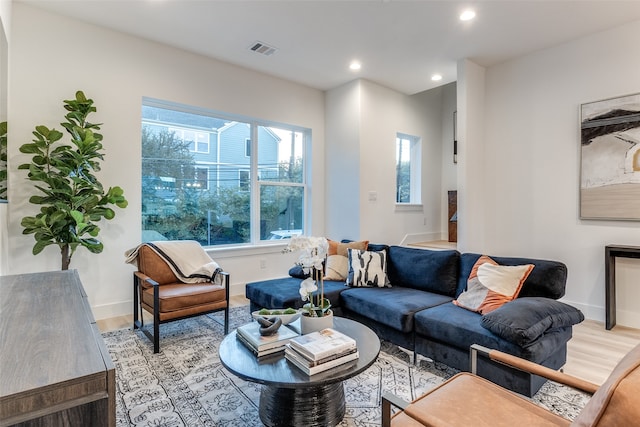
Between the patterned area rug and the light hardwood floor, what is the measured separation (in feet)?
1.34

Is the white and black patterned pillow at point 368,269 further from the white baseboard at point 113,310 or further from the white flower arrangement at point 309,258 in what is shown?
the white baseboard at point 113,310

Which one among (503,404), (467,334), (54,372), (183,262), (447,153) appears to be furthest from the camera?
(447,153)

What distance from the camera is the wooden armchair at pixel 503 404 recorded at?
790 mm

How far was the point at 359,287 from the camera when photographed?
3.15m

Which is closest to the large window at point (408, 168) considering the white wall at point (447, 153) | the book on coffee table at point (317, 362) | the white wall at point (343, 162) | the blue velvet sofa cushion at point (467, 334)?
the white wall at point (447, 153)

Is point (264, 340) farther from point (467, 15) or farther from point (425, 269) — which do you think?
point (467, 15)

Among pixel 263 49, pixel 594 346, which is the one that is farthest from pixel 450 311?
pixel 263 49

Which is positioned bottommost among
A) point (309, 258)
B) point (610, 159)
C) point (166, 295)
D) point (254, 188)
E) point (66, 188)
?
point (166, 295)

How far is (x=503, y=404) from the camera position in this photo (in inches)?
51.1

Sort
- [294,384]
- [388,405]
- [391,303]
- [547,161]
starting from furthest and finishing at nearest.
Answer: [547,161] → [391,303] → [294,384] → [388,405]

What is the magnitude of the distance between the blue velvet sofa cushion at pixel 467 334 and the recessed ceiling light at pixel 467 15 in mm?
2667

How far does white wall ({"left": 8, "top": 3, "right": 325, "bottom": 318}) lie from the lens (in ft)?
9.92

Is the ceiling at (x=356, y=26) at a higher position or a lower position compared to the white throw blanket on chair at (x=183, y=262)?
higher

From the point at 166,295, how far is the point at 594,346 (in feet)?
12.0
